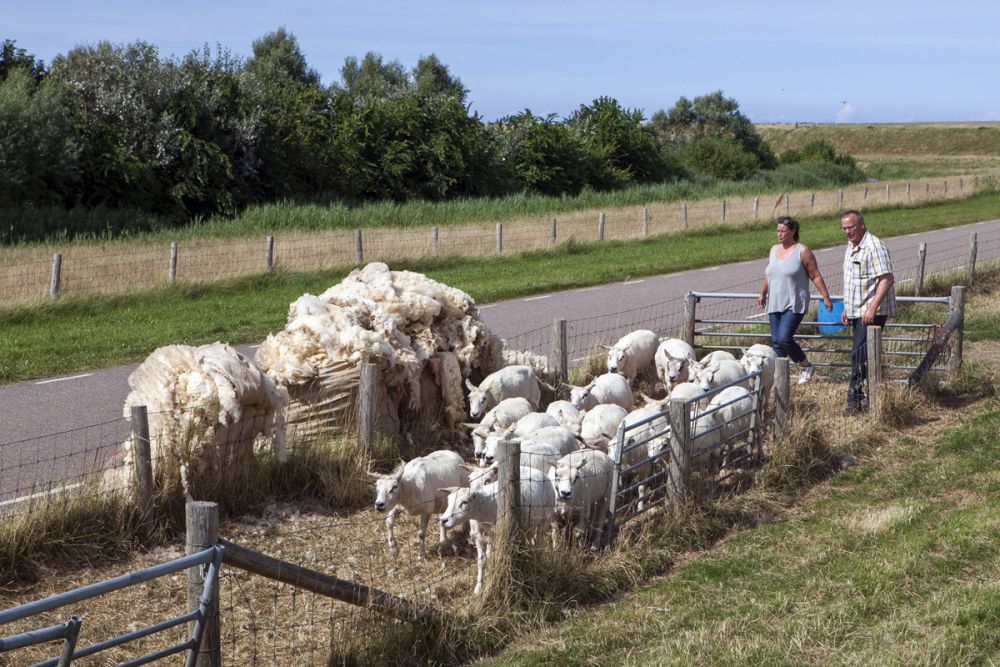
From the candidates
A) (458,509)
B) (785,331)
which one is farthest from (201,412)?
(785,331)

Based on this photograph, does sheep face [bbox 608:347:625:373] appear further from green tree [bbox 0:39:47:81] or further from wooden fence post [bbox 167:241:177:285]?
green tree [bbox 0:39:47:81]

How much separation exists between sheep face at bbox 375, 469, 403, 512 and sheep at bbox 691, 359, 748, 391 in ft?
14.3

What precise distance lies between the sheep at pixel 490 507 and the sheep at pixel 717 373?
379 cm

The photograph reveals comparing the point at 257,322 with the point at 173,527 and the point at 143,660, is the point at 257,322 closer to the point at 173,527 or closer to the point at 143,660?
the point at 173,527

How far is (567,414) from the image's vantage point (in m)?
10.8

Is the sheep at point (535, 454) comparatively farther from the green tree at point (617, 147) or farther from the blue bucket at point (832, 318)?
the green tree at point (617, 147)

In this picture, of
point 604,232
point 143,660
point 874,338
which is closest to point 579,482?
point 143,660

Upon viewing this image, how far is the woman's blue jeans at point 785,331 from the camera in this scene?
12.2 meters

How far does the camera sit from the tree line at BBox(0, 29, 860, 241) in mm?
36156

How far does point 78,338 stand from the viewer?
54.5 feet

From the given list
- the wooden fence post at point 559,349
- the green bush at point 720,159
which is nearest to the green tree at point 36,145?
the wooden fence post at point 559,349

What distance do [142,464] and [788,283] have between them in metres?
7.22

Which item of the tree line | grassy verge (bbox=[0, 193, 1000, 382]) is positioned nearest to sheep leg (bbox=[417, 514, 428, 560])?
grassy verge (bbox=[0, 193, 1000, 382])

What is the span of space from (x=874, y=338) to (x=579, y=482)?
5.02 metres
